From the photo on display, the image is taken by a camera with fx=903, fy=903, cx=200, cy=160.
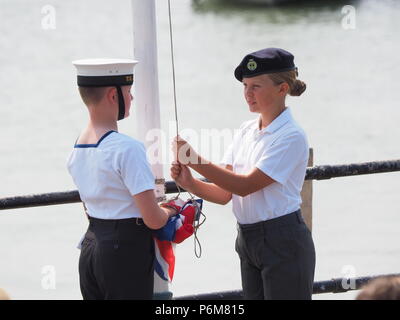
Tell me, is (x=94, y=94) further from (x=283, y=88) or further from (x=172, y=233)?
(x=283, y=88)

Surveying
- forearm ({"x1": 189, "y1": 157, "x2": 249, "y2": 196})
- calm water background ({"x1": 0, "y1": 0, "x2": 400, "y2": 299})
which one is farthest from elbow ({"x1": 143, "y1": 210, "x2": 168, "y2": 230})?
calm water background ({"x1": 0, "y1": 0, "x2": 400, "y2": 299})

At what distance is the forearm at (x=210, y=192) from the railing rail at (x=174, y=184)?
0.48 meters

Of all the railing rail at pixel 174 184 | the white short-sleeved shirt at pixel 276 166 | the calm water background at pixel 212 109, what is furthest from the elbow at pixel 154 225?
the calm water background at pixel 212 109

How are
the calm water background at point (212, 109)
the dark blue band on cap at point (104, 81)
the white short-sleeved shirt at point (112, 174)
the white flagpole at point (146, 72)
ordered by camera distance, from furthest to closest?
the calm water background at point (212, 109), the white flagpole at point (146, 72), the dark blue band on cap at point (104, 81), the white short-sleeved shirt at point (112, 174)

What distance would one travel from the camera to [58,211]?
809 cm

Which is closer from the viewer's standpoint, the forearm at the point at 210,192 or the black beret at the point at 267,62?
the black beret at the point at 267,62

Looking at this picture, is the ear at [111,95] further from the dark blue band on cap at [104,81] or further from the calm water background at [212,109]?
the calm water background at [212,109]

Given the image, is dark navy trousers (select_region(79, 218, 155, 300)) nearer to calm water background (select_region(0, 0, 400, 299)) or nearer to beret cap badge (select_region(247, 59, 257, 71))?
beret cap badge (select_region(247, 59, 257, 71))

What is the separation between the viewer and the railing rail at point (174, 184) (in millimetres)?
3322

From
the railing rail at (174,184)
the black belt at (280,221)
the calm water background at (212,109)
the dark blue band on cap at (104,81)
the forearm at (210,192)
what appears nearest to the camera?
the dark blue band on cap at (104,81)

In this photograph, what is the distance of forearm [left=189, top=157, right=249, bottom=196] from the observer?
2721 millimetres

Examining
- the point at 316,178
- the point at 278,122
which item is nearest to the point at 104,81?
the point at 278,122

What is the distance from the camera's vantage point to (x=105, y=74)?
266 centimetres

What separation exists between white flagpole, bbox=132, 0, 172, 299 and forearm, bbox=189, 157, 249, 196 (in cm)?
37
